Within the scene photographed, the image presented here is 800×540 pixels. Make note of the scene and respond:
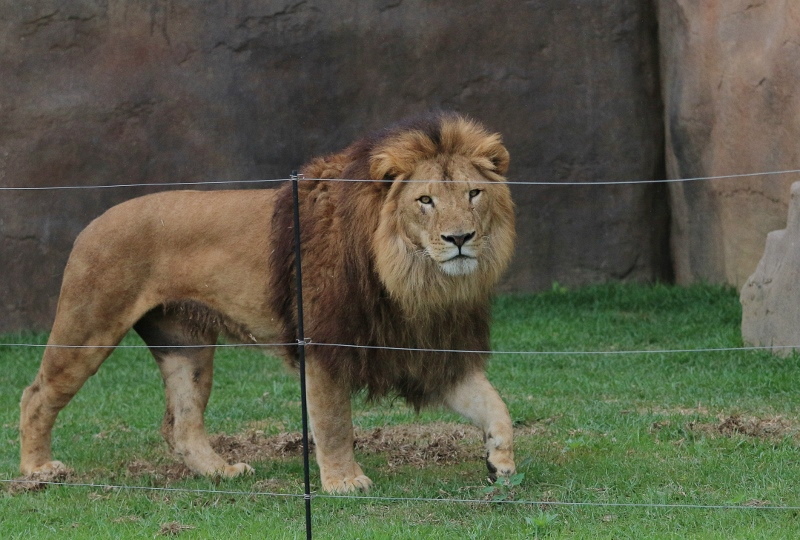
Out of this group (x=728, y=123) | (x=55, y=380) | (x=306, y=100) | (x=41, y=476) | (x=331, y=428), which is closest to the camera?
(x=331, y=428)

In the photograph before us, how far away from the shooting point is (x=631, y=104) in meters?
10.8

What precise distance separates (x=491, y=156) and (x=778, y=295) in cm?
340

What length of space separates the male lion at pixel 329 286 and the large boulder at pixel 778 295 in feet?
9.84

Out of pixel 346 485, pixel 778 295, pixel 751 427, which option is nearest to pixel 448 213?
pixel 346 485

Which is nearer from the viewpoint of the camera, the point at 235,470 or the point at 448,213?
the point at 448,213

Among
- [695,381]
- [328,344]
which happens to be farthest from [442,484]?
[695,381]

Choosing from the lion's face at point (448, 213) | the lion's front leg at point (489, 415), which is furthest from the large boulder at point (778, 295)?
the lion's face at point (448, 213)

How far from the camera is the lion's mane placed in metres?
4.89

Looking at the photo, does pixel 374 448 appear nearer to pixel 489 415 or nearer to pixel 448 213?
pixel 489 415

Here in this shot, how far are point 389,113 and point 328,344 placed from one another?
5883 mm

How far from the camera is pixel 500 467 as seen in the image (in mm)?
4895

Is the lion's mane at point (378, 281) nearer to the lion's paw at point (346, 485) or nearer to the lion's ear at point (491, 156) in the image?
the lion's ear at point (491, 156)

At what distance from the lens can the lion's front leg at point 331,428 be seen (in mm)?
5137

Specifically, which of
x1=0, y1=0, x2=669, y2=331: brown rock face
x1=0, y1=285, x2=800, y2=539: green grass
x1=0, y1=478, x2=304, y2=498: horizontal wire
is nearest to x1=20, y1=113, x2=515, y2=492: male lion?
x1=0, y1=478, x2=304, y2=498: horizontal wire
